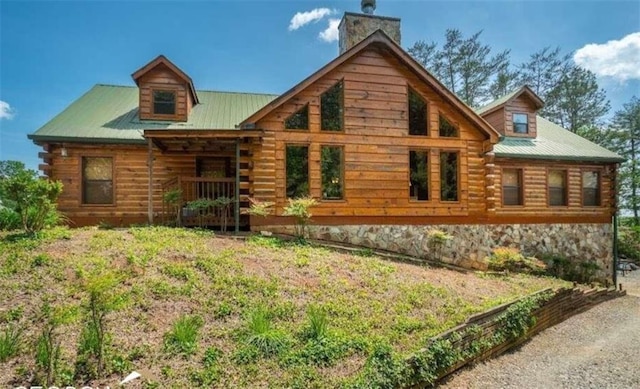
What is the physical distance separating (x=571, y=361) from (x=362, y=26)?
1211 cm

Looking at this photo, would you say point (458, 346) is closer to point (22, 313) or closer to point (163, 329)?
point (163, 329)

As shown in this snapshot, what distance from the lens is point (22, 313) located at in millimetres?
5004

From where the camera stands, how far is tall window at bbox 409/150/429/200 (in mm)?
12156

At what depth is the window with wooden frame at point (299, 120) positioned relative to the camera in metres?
11.4

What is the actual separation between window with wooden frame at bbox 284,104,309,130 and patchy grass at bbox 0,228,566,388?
13.6ft

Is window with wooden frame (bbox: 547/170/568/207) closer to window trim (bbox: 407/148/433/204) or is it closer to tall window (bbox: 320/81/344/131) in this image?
window trim (bbox: 407/148/433/204)

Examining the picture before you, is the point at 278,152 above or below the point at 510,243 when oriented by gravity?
above

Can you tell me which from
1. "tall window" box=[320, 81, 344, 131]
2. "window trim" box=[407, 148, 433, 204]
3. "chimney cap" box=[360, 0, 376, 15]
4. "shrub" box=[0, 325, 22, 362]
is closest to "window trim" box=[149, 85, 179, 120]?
"tall window" box=[320, 81, 344, 131]

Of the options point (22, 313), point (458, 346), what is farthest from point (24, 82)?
point (458, 346)

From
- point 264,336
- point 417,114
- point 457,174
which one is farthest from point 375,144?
point 264,336

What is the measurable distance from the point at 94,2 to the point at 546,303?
13.9 m

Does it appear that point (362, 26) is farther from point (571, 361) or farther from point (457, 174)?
point (571, 361)

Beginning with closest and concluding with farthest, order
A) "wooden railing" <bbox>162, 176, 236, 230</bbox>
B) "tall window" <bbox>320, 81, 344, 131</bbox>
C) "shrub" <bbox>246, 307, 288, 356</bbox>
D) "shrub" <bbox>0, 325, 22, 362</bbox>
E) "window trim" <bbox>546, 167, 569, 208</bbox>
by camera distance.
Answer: "shrub" <bbox>0, 325, 22, 362</bbox> < "shrub" <bbox>246, 307, 288, 356</bbox> < "wooden railing" <bbox>162, 176, 236, 230</bbox> < "tall window" <bbox>320, 81, 344, 131</bbox> < "window trim" <bbox>546, 167, 569, 208</bbox>

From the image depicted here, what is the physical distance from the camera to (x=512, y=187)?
1462 centimetres
